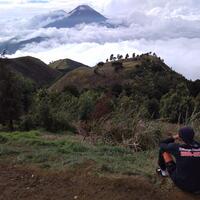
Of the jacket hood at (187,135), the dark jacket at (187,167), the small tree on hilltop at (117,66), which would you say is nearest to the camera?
the dark jacket at (187,167)

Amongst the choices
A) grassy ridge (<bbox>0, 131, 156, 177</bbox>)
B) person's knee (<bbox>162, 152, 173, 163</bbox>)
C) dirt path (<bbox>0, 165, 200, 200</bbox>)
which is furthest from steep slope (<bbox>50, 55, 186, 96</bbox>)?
person's knee (<bbox>162, 152, 173, 163</bbox>)

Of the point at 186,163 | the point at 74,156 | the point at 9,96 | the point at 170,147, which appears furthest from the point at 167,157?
the point at 9,96

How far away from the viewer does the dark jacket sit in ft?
20.8

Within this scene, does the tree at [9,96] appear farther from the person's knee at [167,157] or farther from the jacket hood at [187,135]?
the jacket hood at [187,135]

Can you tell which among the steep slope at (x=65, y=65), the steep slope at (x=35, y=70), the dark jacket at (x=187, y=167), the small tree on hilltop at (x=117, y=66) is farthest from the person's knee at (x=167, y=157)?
the steep slope at (x=65, y=65)

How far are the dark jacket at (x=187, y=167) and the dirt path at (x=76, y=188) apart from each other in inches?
6.4

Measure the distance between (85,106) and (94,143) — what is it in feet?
67.4

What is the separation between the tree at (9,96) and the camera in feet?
88.7

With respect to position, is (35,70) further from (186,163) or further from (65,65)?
(186,163)

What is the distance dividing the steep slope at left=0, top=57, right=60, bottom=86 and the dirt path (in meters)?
113

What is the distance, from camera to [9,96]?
27.2m

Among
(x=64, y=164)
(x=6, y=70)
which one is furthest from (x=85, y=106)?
(x=64, y=164)

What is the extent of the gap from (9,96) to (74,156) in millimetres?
19531

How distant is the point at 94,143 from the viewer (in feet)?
35.1
